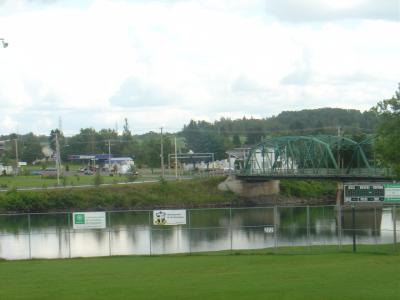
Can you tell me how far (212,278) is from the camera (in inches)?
956

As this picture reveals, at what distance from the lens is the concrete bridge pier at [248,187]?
4724 inches

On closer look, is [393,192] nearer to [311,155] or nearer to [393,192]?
[393,192]

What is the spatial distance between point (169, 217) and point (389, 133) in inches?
537

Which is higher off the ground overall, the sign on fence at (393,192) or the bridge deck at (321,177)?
the sign on fence at (393,192)

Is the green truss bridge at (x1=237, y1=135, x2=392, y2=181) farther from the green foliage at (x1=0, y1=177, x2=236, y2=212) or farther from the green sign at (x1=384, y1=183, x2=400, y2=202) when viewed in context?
the green sign at (x1=384, y1=183, x2=400, y2=202)

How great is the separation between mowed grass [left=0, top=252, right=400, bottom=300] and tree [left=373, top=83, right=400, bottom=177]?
28.5ft

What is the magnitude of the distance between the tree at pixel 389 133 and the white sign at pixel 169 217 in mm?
12097

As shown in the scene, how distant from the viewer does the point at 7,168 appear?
6176 inches

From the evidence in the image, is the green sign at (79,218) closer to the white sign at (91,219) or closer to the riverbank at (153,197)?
the white sign at (91,219)

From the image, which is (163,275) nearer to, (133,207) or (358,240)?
(358,240)

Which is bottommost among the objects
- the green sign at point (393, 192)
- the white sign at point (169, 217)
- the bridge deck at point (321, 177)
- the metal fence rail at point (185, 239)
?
the metal fence rail at point (185, 239)

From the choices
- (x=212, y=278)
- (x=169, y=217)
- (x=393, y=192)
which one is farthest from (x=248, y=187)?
(x=212, y=278)

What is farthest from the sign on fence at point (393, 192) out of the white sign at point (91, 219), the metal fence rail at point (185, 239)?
the white sign at point (91, 219)

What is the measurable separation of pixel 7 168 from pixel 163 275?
450 feet
